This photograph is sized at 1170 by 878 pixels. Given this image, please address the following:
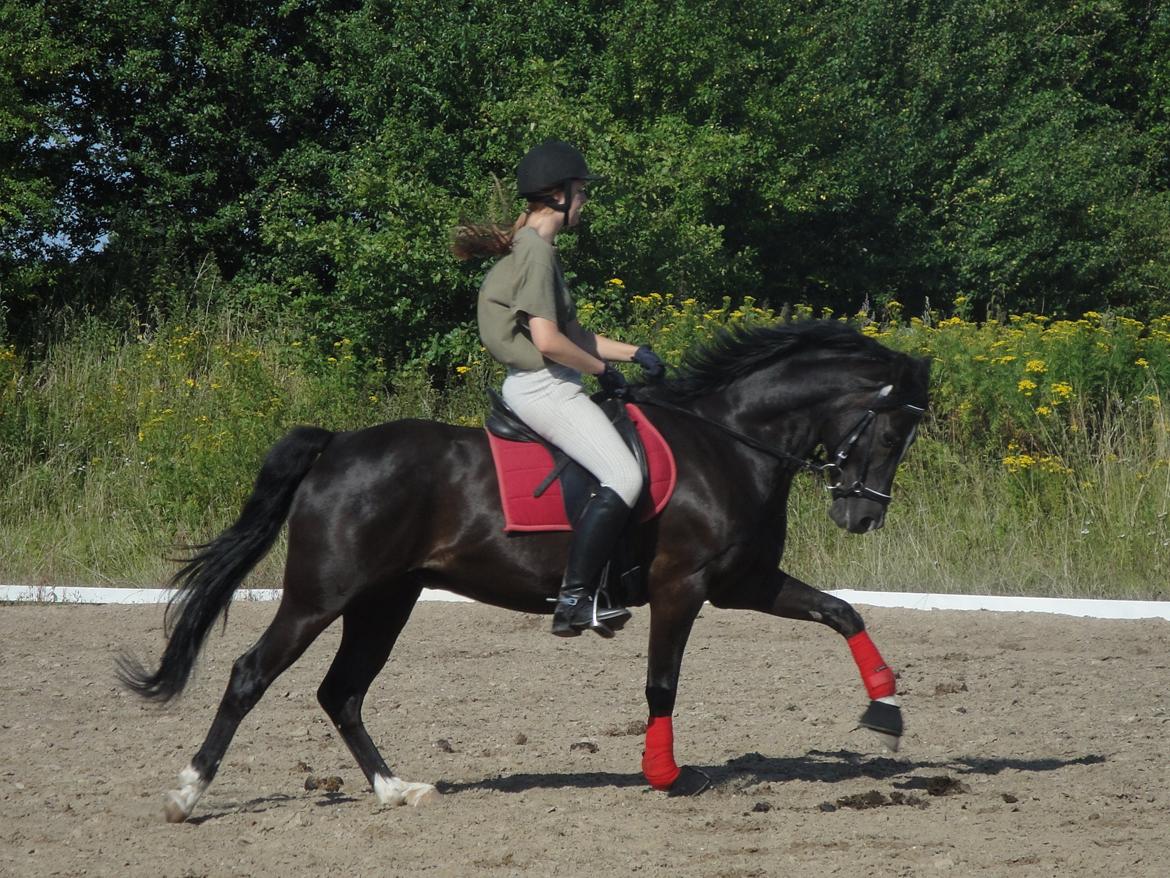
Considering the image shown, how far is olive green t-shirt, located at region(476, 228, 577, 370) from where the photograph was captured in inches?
219

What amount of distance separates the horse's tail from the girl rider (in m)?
0.86

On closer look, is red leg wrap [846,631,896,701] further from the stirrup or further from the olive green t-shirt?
the olive green t-shirt

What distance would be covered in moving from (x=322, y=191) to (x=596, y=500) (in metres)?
17.8

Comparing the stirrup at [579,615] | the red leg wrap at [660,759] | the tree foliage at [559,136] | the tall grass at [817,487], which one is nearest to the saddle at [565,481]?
the stirrup at [579,615]

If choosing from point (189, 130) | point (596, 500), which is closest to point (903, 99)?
point (189, 130)

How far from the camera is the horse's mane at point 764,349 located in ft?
20.6

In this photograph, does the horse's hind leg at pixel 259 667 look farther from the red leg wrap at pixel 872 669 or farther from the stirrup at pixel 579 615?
the red leg wrap at pixel 872 669

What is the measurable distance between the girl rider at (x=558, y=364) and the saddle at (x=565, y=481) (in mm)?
76

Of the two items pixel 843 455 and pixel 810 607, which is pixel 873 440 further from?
pixel 810 607

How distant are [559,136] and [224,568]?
11715 mm

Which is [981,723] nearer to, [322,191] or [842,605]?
[842,605]

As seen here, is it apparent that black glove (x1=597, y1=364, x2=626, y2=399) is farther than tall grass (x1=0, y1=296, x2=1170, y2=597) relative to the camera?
No

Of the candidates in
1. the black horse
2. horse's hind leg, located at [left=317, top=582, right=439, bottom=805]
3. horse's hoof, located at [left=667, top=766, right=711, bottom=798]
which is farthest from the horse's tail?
horse's hoof, located at [left=667, top=766, right=711, bottom=798]

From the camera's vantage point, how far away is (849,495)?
20.0ft
